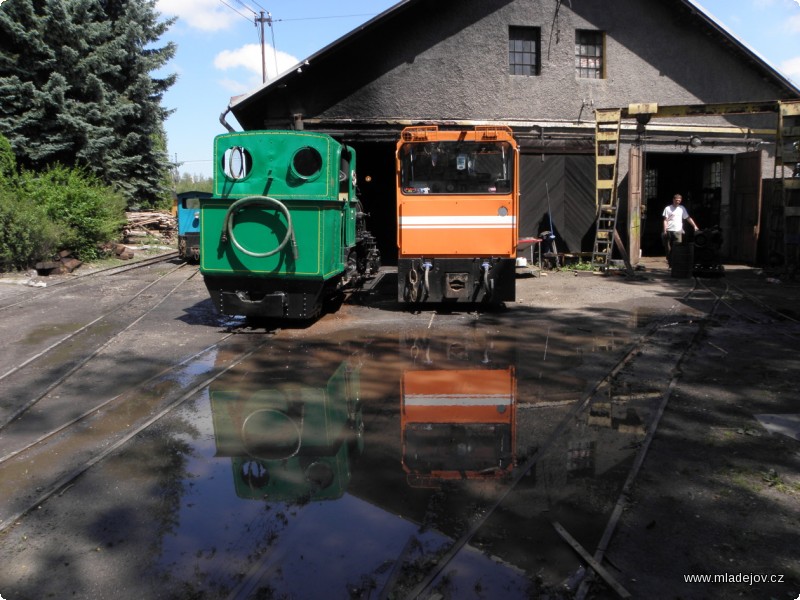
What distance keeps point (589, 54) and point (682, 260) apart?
281 inches

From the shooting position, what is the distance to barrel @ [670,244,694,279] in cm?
1549

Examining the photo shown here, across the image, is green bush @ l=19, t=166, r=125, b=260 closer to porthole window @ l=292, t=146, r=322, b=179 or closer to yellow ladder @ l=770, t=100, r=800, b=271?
porthole window @ l=292, t=146, r=322, b=179

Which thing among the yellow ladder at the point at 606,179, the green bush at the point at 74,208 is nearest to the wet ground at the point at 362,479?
the yellow ladder at the point at 606,179

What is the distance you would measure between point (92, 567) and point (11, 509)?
1.12 m

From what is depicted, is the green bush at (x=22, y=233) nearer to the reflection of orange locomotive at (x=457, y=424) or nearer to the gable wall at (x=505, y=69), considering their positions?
the gable wall at (x=505, y=69)

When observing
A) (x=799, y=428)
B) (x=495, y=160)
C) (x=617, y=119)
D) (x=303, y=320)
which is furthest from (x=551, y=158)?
(x=799, y=428)

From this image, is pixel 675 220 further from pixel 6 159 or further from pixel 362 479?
pixel 6 159

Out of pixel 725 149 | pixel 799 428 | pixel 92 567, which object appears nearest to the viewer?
pixel 92 567

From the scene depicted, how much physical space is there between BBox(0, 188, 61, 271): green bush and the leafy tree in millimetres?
4080

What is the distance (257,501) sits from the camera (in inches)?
183

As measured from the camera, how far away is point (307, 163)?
35.0 ft

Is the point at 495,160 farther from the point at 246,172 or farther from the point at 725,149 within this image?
the point at 725,149

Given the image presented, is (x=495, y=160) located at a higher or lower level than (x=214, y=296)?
higher

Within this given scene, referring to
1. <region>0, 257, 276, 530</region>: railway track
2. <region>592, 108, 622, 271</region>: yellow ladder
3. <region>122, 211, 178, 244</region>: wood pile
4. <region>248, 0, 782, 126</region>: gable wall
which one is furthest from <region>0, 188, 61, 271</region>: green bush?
<region>592, 108, 622, 271</region>: yellow ladder
